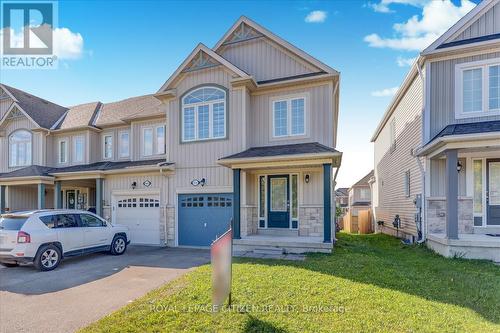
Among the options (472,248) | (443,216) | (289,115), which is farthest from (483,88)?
(289,115)

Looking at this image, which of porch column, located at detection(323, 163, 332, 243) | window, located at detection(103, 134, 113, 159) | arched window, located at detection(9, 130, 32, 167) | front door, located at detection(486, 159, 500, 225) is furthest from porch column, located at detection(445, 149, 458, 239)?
arched window, located at detection(9, 130, 32, 167)

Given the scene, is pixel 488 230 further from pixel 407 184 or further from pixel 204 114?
pixel 204 114

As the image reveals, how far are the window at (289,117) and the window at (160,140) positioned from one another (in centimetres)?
542

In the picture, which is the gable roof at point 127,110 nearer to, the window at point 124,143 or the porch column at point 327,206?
the window at point 124,143

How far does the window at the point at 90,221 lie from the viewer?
30.7 feet

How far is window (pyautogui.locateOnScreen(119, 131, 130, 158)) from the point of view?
14.6m

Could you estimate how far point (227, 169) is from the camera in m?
11.2

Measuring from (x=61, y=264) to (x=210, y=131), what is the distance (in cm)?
654

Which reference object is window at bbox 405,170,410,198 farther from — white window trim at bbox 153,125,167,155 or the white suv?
the white suv

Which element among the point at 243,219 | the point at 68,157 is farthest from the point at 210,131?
the point at 68,157

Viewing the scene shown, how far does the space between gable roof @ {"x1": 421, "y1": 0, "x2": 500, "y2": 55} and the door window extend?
6.46m

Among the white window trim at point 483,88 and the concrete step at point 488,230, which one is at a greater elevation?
the white window trim at point 483,88

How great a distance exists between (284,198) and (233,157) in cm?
248

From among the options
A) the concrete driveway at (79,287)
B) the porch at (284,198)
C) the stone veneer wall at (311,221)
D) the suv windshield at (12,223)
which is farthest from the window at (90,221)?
the stone veneer wall at (311,221)
